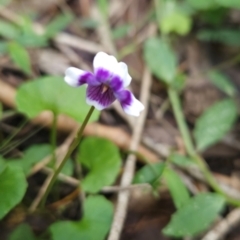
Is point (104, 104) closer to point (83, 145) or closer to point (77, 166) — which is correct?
point (83, 145)

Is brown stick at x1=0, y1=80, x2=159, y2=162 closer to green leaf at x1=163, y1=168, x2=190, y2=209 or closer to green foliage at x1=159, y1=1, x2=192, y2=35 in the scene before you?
green leaf at x1=163, y1=168, x2=190, y2=209

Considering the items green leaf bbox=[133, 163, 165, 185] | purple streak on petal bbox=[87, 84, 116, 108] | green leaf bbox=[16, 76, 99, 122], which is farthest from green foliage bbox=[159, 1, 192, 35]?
purple streak on petal bbox=[87, 84, 116, 108]

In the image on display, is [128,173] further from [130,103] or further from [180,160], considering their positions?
[130,103]

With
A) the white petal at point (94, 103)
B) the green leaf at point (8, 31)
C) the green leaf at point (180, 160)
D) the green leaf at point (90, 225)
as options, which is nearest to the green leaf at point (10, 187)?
the green leaf at point (90, 225)

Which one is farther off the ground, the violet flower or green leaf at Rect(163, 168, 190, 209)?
green leaf at Rect(163, 168, 190, 209)

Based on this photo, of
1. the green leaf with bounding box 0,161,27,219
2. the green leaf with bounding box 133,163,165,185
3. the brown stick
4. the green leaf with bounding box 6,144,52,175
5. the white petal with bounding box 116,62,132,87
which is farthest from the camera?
the brown stick

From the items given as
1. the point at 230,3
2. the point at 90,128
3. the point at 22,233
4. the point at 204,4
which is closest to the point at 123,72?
the point at 22,233

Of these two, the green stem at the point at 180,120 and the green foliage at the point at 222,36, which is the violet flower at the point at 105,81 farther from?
the green foliage at the point at 222,36
